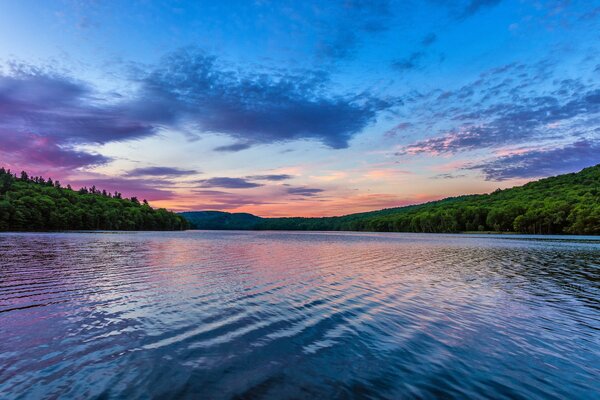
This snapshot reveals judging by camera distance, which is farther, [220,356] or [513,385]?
[220,356]

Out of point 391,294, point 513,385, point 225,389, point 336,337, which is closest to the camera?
point 225,389

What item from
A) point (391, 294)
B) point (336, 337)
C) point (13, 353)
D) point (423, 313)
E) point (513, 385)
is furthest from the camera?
point (391, 294)

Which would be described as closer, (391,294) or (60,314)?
(60,314)

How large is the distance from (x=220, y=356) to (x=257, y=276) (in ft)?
66.1

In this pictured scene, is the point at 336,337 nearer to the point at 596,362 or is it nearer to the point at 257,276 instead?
the point at 596,362

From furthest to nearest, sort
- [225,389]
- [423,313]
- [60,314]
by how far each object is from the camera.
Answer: [423,313] → [60,314] → [225,389]

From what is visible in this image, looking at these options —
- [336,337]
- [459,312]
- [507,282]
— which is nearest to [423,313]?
[459,312]

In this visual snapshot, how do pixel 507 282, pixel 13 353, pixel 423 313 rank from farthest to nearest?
pixel 507 282
pixel 423 313
pixel 13 353

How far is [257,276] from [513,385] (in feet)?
79.3

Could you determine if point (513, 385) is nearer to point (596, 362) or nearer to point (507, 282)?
point (596, 362)

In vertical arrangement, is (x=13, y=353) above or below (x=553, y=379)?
above

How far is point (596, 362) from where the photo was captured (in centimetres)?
1236

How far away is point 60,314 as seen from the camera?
16953 millimetres

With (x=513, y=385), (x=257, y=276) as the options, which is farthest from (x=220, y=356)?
(x=257, y=276)
